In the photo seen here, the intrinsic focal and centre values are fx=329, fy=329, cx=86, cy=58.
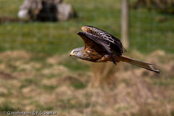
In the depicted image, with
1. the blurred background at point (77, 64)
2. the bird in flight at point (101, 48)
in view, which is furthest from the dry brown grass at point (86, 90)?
the bird in flight at point (101, 48)

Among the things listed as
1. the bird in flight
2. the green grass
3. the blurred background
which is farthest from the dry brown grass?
the bird in flight

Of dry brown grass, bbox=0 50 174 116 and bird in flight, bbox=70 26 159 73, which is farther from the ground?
bird in flight, bbox=70 26 159 73

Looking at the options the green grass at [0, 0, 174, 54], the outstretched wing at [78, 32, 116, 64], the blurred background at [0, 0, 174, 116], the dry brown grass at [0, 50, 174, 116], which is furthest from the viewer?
the green grass at [0, 0, 174, 54]

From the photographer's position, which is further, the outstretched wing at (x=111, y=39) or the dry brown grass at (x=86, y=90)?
the dry brown grass at (x=86, y=90)

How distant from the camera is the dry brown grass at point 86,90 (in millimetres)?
4172

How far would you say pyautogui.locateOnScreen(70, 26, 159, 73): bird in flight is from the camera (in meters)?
1.60

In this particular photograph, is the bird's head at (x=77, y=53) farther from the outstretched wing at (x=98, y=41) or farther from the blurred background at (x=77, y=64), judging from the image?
the blurred background at (x=77, y=64)

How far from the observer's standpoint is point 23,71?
246 inches

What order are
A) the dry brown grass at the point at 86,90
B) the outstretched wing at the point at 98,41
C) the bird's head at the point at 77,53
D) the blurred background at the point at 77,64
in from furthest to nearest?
the blurred background at the point at 77,64 → the dry brown grass at the point at 86,90 → the bird's head at the point at 77,53 → the outstretched wing at the point at 98,41

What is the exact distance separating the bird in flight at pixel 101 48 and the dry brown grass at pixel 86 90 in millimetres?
2267

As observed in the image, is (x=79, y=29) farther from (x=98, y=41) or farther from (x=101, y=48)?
(x=98, y=41)

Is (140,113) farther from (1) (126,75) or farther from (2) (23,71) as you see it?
(2) (23,71)

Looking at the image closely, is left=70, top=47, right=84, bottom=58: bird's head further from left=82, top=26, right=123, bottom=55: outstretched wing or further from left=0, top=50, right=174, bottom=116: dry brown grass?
left=0, top=50, right=174, bottom=116: dry brown grass

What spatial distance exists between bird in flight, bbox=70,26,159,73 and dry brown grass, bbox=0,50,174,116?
2.27 metres
